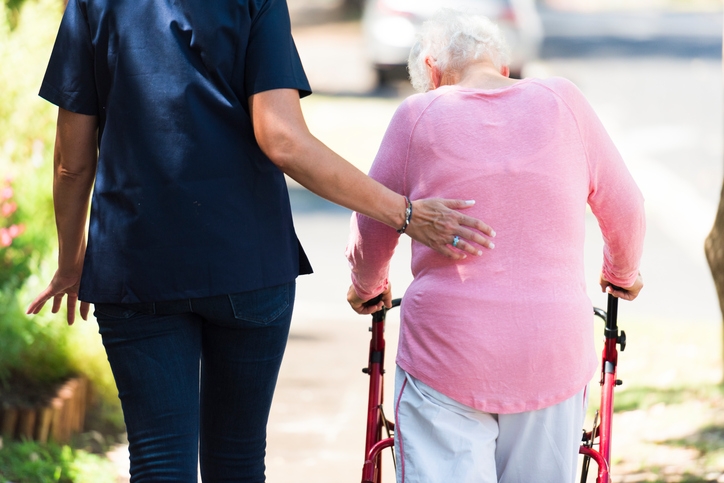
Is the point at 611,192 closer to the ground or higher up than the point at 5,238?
higher up

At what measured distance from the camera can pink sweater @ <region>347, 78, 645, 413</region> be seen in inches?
99.0

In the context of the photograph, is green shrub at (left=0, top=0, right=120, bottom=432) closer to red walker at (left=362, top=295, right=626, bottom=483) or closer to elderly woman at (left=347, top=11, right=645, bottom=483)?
red walker at (left=362, top=295, right=626, bottom=483)

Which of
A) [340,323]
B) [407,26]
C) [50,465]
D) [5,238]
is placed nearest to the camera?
[50,465]

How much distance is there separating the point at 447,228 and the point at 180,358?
73 centimetres

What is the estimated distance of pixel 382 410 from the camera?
307 cm

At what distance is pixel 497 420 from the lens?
8.73 feet

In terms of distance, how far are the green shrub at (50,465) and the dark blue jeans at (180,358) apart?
181cm

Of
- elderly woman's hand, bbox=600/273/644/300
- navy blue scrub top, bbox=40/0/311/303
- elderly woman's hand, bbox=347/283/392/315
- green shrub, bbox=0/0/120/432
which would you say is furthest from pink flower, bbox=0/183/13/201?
elderly woman's hand, bbox=600/273/644/300

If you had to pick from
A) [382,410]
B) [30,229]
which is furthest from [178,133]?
[30,229]

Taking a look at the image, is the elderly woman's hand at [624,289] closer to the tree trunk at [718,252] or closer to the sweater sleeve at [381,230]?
the sweater sleeve at [381,230]

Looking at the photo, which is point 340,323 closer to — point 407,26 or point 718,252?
point 718,252

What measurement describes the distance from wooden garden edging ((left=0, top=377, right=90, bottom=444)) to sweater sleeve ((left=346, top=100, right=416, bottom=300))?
215 centimetres

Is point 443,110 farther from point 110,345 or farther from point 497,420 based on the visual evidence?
point 110,345

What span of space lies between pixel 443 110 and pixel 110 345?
102cm
